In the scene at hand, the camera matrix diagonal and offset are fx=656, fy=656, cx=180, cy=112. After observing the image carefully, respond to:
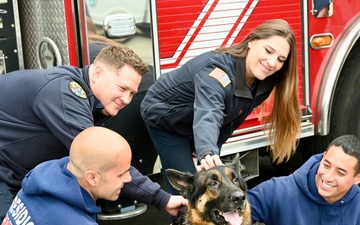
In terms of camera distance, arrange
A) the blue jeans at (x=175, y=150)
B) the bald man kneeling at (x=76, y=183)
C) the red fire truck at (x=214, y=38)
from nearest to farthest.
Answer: the bald man kneeling at (x=76, y=183), the blue jeans at (x=175, y=150), the red fire truck at (x=214, y=38)

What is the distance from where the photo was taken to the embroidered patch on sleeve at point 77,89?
3150 mm

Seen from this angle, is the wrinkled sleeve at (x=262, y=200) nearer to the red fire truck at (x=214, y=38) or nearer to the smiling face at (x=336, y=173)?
the smiling face at (x=336, y=173)

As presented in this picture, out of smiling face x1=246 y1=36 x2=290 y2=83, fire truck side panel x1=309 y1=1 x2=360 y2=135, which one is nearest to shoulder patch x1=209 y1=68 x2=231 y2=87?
smiling face x1=246 y1=36 x2=290 y2=83

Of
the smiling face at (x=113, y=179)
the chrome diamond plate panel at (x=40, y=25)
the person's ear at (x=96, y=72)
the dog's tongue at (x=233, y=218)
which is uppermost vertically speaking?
the chrome diamond plate panel at (x=40, y=25)

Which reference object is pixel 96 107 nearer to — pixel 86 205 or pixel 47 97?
pixel 47 97

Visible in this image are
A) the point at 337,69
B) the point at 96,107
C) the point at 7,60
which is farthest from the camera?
the point at 337,69

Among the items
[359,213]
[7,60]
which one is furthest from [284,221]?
[7,60]

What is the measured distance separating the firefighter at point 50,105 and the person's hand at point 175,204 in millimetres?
46

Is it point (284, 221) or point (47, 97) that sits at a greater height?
point (47, 97)

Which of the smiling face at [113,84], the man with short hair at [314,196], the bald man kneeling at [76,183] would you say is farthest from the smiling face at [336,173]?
the bald man kneeling at [76,183]

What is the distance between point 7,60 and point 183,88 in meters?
1.26

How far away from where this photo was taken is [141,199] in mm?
3410

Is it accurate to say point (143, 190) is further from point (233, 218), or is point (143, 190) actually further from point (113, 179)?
point (113, 179)

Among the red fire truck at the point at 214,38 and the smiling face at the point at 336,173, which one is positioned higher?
the red fire truck at the point at 214,38
